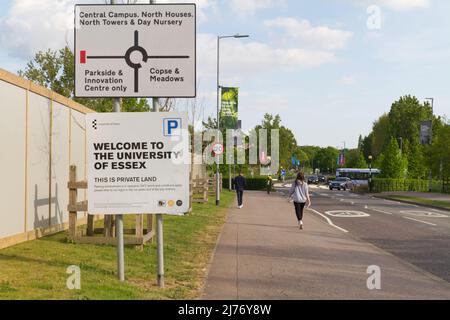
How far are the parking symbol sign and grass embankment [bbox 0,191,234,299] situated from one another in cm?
203

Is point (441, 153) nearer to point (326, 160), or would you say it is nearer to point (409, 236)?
point (409, 236)

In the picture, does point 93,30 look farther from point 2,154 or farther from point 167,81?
point 2,154

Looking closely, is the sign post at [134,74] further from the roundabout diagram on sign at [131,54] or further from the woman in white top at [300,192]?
the woman in white top at [300,192]

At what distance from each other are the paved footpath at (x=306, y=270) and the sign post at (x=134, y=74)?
1.41 metres

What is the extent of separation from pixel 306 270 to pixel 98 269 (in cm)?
325

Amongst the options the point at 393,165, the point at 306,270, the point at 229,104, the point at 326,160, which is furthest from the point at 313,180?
the point at 306,270

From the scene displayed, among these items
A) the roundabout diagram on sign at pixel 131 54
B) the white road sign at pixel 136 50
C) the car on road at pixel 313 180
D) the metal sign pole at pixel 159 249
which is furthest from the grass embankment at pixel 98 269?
the car on road at pixel 313 180

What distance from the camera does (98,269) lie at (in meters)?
8.10

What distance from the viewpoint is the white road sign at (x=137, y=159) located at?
25.1 feet

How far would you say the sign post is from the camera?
301 inches

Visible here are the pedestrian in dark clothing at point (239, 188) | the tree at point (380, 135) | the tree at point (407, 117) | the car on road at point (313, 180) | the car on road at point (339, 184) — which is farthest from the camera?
the tree at point (380, 135)

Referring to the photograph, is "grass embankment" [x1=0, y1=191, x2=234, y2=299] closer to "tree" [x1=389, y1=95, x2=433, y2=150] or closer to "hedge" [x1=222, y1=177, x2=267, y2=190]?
"hedge" [x1=222, y1=177, x2=267, y2=190]

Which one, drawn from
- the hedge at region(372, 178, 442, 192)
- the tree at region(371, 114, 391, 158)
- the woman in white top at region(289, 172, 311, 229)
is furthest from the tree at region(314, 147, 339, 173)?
the woman in white top at region(289, 172, 311, 229)
